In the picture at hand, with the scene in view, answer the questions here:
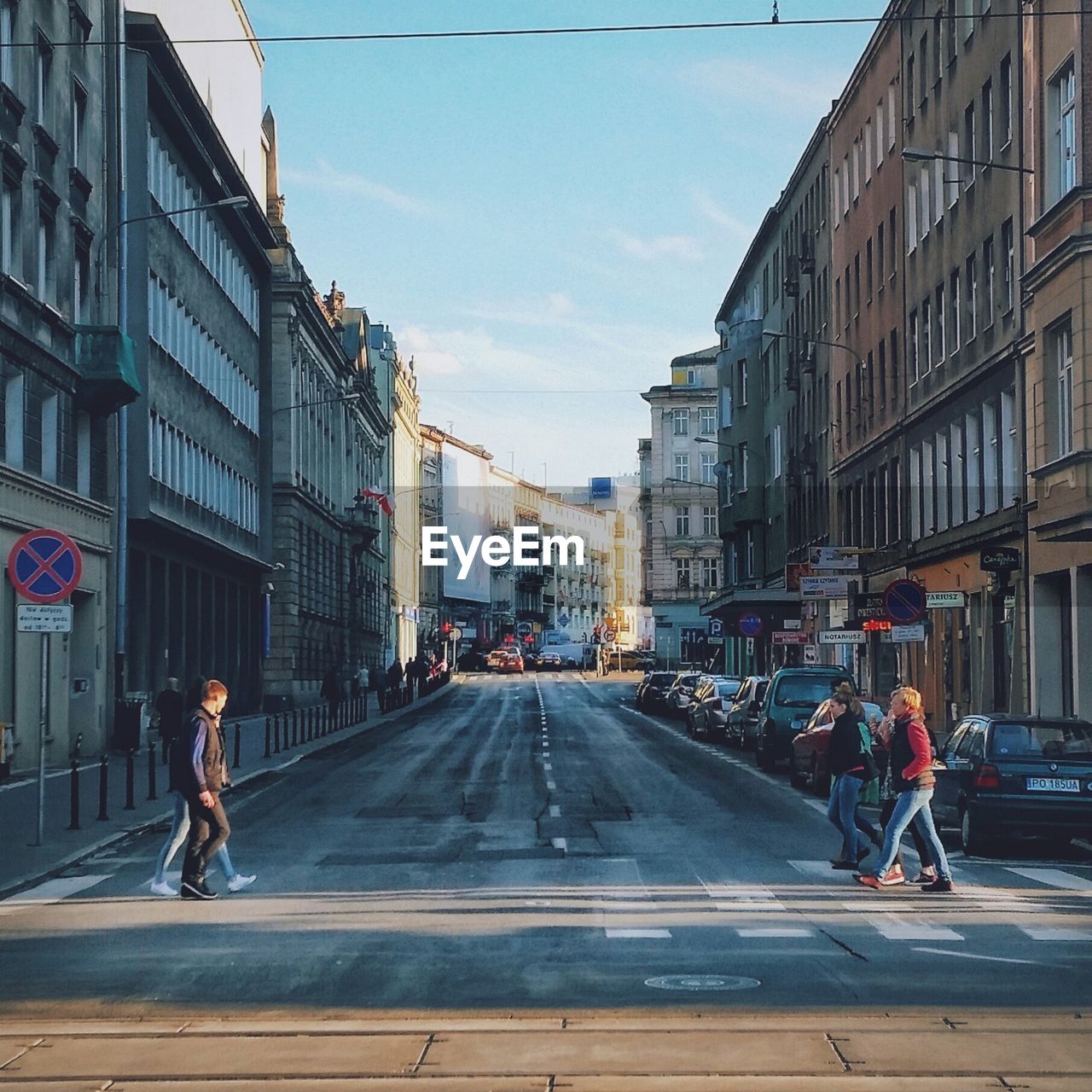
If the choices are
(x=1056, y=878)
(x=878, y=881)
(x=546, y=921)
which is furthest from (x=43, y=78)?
(x=546, y=921)

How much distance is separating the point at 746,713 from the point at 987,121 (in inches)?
496

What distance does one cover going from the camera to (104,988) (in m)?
11.3

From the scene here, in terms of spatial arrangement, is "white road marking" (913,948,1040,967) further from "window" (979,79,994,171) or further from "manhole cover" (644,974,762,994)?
"window" (979,79,994,171)

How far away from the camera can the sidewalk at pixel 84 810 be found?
19.0m

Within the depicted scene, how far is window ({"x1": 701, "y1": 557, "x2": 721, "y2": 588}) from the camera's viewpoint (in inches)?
5069

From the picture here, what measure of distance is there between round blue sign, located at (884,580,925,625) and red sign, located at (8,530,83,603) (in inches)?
552

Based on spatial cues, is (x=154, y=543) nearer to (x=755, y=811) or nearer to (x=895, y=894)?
(x=755, y=811)

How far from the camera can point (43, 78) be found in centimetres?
3391

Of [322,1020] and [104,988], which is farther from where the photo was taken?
[104,988]

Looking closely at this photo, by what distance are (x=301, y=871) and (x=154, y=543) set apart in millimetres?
28429

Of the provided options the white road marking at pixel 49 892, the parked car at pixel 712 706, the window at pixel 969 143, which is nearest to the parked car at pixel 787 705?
the parked car at pixel 712 706

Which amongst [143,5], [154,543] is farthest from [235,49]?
[154,543]

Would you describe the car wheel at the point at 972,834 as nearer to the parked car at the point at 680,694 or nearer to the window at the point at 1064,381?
the window at the point at 1064,381

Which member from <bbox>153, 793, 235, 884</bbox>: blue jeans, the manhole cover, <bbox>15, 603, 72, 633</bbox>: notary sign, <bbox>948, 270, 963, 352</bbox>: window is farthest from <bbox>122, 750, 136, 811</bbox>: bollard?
<bbox>948, 270, 963, 352</bbox>: window
